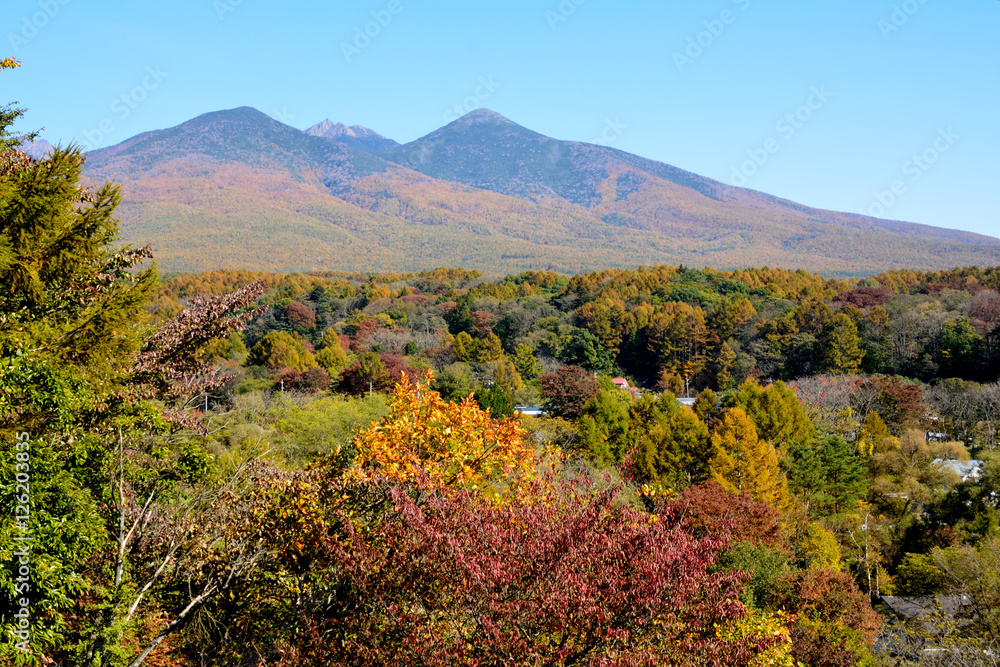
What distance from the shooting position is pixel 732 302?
53500 millimetres

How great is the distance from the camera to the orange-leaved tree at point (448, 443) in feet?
21.9

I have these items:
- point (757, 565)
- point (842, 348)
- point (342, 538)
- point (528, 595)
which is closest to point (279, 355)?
point (842, 348)

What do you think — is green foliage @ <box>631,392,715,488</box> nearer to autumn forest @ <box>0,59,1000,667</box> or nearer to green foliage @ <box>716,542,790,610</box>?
autumn forest @ <box>0,59,1000,667</box>

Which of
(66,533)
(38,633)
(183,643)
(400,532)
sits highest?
(400,532)

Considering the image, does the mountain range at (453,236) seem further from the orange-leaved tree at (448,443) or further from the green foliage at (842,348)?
the orange-leaved tree at (448,443)

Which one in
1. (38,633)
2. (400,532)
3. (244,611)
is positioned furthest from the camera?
(244,611)

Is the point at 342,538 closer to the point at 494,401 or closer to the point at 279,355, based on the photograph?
the point at 494,401

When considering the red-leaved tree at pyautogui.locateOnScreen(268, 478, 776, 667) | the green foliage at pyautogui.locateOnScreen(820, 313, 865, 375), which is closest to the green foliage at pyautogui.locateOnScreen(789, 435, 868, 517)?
the red-leaved tree at pyautogui.locateOnScreen(268, 478, 776, 667)

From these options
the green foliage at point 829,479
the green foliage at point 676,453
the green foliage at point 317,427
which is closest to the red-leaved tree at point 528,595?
the green foliage at point 317,427

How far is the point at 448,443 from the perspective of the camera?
6.92 m

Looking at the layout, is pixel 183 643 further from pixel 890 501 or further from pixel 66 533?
pixel 890 501

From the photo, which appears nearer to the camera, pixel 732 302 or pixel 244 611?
pixel 244 611

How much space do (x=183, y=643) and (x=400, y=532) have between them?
14.0ft

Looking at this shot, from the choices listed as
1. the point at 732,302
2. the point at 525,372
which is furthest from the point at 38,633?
the point at 732,302
